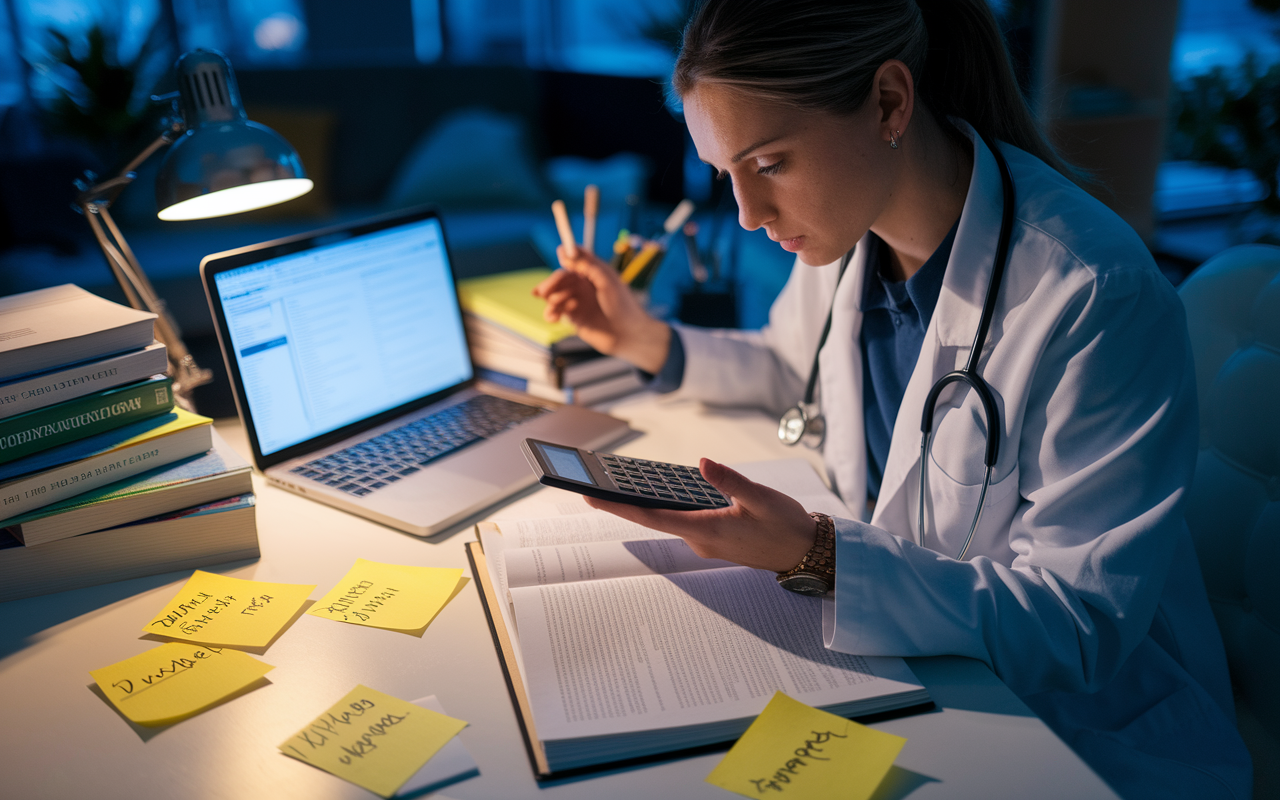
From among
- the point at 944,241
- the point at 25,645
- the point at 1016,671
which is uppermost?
the point at 944,241

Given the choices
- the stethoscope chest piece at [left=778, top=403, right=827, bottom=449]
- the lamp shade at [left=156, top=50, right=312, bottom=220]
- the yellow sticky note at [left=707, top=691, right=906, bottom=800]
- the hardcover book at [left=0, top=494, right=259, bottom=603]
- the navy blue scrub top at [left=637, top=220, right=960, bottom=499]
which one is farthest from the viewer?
the stethoscope chest piece at [left=778, top=403, right=827, bottom=449]

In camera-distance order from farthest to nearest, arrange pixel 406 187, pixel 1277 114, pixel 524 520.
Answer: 1. pixel 406 187
2. pixel 1277 114
3. pixel 524 520

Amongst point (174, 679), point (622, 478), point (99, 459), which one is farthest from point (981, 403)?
point (99, 459)

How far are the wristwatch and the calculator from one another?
108mm

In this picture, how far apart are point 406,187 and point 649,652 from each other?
11.4ft

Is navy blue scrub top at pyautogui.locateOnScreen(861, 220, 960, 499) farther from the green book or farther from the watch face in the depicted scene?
the green book

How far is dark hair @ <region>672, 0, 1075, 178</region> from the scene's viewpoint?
2.87 feet

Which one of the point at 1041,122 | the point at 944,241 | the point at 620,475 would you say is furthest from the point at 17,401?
the point at 1041,122

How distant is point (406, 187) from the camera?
3.84m

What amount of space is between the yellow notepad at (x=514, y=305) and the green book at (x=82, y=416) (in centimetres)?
51

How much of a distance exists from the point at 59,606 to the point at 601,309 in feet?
2.63

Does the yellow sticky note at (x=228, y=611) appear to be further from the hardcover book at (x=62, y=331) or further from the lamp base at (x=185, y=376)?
the lamp base at (x=185, y=376)

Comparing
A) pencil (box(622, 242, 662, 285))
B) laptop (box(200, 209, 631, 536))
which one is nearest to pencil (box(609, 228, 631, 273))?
pencil (box(622, 242, 662, 285))

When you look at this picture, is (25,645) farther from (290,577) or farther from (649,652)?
(649,652)
